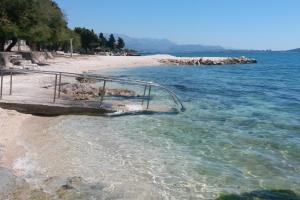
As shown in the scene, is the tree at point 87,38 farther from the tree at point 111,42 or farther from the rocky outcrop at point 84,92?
the rocky outcrop at point 84,92

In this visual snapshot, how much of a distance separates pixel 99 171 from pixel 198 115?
33.7 ft

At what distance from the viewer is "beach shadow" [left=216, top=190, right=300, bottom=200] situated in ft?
33.6

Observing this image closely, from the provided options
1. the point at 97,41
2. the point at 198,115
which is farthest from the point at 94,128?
the point at 97,41

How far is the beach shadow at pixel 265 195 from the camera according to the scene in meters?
10.2

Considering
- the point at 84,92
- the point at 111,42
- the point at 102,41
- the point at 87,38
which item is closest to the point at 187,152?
the point at 84,92

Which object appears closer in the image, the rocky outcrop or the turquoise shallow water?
the turquoise shallow water

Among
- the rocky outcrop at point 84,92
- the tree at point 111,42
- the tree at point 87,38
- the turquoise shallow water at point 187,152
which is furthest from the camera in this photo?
the tree at point 111,42

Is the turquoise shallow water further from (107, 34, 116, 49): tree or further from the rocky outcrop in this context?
(107, 34, 116, 49): tree

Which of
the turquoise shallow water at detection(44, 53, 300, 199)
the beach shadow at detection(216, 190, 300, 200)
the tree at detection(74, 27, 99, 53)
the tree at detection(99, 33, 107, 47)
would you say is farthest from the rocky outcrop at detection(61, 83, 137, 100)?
the tree at detection(99, 33, 107, 47)

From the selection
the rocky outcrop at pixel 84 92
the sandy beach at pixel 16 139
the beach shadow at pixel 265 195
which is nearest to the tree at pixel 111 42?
the rocky outcrop at pixel 84 92

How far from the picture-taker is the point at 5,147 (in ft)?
42.7

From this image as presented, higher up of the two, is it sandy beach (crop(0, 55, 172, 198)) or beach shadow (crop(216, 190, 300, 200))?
beach shadow (crop(216, 190, 300, 200))

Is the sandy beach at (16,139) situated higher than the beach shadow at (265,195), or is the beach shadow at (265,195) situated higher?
the beach shadow at (265,195)

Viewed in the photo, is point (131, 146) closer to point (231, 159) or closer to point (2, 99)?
point (231, 159)
